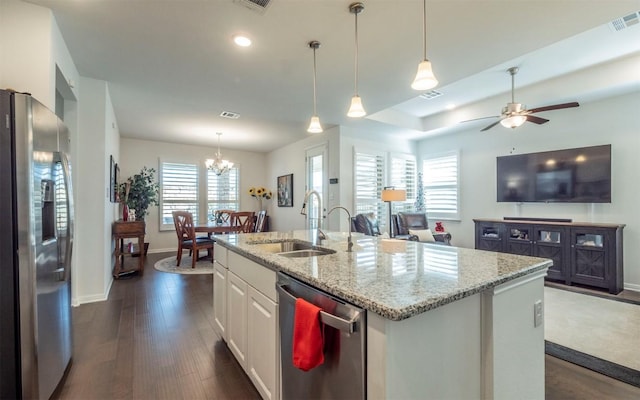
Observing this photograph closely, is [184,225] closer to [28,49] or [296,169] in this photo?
[296,169]

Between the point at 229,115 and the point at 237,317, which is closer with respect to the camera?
the point at 237,317

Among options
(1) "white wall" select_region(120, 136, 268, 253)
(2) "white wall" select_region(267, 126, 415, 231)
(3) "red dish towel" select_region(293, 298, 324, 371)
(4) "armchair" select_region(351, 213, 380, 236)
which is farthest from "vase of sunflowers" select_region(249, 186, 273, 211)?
(3) "red dish towel" select_region(293, 298, 324, 371)

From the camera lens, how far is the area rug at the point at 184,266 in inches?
191

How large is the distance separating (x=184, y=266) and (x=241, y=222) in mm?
1275

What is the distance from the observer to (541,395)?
4.99ft

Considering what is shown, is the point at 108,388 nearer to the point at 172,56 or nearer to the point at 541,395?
the point at 541,395

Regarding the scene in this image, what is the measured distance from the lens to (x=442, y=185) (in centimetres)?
639

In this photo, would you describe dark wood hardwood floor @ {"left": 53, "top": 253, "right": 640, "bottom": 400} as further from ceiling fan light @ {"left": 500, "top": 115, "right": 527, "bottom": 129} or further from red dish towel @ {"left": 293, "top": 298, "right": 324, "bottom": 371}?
ceiling fan light @ {"left": 500, "top": 115, "right": 527, "bottom": 129}

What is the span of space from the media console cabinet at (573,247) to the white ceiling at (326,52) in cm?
186

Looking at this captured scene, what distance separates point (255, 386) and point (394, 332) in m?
1.33

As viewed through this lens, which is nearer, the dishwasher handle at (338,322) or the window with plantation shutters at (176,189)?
the dishwasher handle at (338,322)

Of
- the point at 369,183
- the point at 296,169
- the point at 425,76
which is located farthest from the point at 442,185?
the point at 425,76

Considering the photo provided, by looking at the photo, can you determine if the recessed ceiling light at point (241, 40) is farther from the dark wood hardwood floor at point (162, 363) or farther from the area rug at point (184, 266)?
the area rug at point (184, 266)

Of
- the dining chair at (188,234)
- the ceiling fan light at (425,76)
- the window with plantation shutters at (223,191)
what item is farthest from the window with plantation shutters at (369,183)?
the window with plantation shutters at (223,191)
